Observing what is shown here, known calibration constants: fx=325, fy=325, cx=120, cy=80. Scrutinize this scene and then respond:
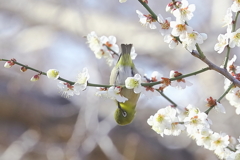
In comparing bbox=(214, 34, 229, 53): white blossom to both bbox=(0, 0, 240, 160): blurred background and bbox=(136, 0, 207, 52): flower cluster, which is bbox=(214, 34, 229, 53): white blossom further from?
bbox=(0, 0, 240, 160): blurred background

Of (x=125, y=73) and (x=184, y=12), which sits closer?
(x=184, y=12)

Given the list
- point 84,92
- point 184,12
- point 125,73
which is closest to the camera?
point 184,12

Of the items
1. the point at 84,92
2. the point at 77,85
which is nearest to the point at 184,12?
the point at 77,85

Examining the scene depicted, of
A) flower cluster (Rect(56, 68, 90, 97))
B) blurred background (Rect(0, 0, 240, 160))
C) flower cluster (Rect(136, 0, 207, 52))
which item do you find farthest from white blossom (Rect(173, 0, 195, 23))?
blurred background (Rect(0, 0, 240, 160))

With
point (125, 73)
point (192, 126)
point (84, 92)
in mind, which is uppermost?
point (84, 92)

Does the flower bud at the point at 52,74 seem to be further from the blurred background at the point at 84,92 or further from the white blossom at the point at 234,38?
the blurred background at the point at 84,92

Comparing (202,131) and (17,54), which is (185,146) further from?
(202,131)

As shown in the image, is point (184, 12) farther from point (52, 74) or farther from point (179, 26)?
point (52, 74)

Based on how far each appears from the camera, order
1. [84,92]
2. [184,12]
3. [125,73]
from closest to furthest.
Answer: [184,12] < [125,73] < [84,92]
